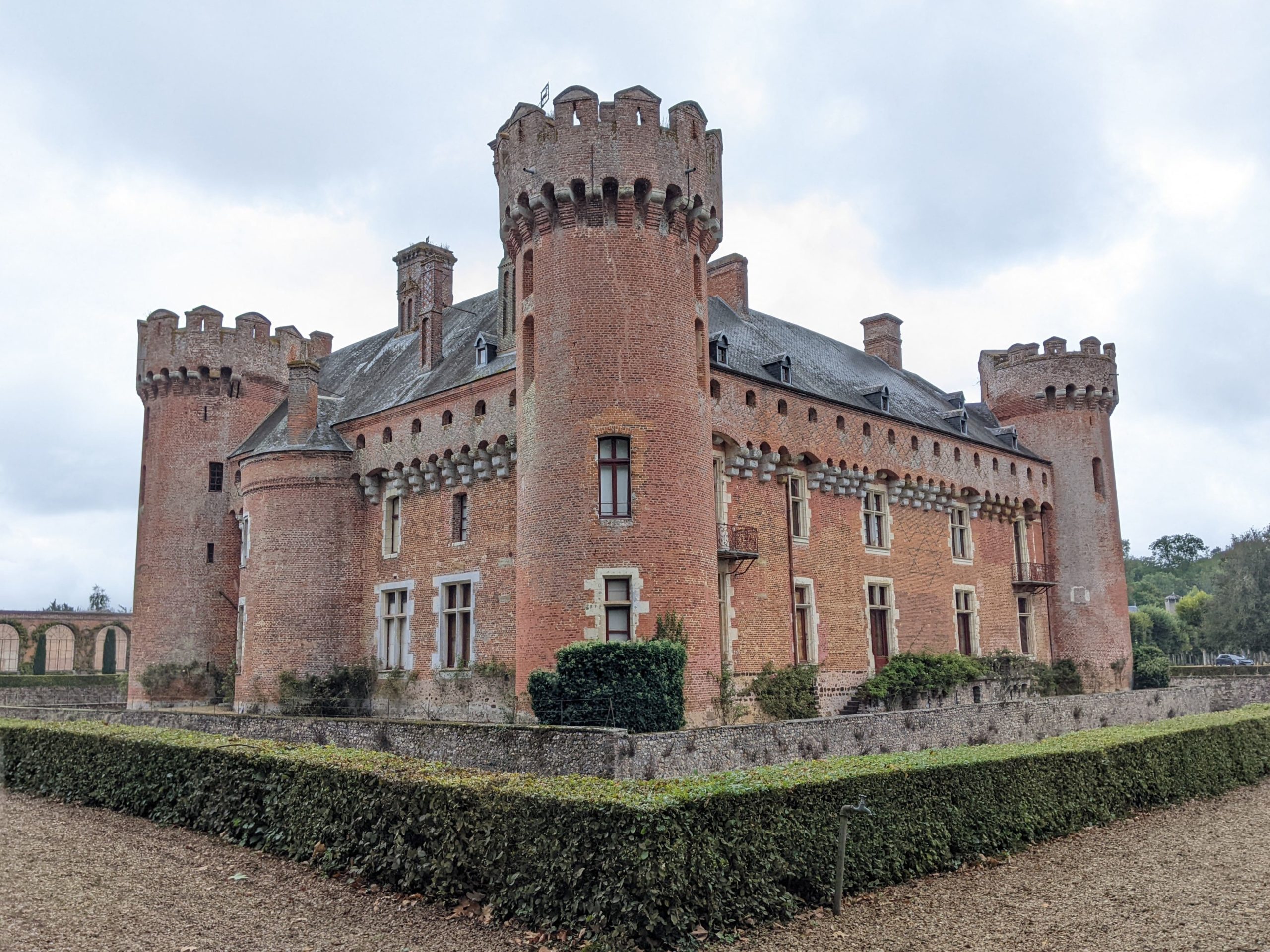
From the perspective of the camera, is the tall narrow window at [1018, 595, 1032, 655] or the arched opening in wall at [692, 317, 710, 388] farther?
the tall narrow window at [1018, 595, 1032, 655]

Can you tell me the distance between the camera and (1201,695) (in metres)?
27.9

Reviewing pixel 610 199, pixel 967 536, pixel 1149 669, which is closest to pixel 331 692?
pixel 610 199

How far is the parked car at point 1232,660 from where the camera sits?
2345 inches

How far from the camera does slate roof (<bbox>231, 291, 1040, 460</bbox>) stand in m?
26.4

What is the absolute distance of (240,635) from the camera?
92.2ft

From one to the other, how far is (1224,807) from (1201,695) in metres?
13.9

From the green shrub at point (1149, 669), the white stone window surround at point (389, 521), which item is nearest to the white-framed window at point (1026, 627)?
the green shrub at point (1149, 669)

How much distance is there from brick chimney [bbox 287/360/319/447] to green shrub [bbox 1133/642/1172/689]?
89.7ft

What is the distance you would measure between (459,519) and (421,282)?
1083 cm

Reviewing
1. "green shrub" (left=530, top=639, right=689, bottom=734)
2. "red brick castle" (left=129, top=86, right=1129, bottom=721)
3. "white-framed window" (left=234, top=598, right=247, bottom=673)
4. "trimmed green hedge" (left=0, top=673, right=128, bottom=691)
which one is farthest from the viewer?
"trimmed green hedge" (left=0, top=673, right=128, bottom=691)

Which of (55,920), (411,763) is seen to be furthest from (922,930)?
(55,920)

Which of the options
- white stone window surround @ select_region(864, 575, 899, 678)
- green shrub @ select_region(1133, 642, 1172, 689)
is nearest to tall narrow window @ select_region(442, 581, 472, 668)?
white stone window surround @ select_region(864, 575, 899, 678)

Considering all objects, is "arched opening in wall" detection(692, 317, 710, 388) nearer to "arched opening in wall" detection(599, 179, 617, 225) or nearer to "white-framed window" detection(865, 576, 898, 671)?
"arched opening in wall" detection(599, 179, 617, 225)

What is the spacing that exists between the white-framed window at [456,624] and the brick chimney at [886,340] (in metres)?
19.3
